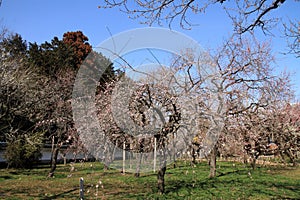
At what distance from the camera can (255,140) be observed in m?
8.02

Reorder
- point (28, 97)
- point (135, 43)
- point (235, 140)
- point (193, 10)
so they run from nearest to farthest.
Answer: point (193, 10) → point (135, 43) → point (235, 140) → point (28, 97)

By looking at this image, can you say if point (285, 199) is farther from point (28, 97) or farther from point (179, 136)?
point (28, 97)

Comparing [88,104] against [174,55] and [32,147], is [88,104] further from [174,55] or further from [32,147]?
[174,55]

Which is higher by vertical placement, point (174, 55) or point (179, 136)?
point (174, 55)

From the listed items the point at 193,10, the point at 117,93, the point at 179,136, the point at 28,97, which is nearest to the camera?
the point at 193,10

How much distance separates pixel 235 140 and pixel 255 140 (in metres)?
0.83

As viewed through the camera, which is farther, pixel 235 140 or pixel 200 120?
pixel 235 140

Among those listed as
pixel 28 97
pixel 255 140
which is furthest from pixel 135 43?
pixel 28 97

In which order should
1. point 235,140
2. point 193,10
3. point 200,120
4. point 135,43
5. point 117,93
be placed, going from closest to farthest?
1. point 193,10
2. point 135,43
3. point 200,120
4. point 117,93
5. point 235,140

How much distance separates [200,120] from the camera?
532 centimetres

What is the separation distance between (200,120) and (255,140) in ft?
11.4

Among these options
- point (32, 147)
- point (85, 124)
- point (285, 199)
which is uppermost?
point (85, 124)

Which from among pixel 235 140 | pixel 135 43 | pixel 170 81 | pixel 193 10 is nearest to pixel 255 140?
pixel 235 140

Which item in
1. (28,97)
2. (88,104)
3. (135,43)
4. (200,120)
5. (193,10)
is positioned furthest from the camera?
(28,97)
